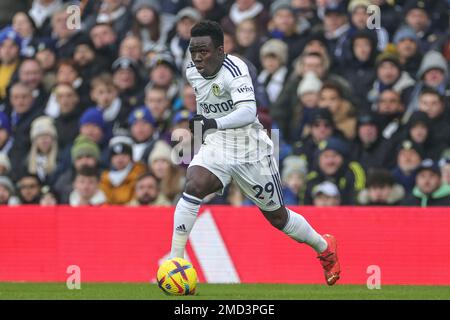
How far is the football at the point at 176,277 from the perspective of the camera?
40.2ft

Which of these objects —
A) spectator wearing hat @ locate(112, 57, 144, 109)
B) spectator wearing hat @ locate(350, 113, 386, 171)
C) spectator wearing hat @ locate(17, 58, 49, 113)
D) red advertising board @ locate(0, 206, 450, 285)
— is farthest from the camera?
spectator wearing hat @ locate(17, 58, 49, 113)

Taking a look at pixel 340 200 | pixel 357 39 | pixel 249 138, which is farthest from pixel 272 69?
pixel 249 138

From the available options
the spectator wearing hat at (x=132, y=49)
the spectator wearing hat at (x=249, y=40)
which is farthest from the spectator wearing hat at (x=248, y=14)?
the spectator wearing hat at (x=132, y=49)

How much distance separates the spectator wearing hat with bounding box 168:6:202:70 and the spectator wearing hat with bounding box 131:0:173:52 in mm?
210

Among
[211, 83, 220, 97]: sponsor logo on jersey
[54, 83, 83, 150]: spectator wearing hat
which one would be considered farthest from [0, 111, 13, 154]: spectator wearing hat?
[211, 83, 220, 97]: sponsor logo on jersey

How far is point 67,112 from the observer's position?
1922 cm

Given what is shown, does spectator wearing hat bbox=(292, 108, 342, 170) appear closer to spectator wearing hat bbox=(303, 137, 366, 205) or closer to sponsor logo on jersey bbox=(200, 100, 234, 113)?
spectator wearing hat bbox=(303, 137, 366, 205)

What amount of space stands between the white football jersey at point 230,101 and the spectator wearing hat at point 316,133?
4.16 m

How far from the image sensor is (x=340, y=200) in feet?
53.7

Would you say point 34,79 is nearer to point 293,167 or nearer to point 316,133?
point 316,133

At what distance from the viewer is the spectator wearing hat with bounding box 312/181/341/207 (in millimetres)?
16203

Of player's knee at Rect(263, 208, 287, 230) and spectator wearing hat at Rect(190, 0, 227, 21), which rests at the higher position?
spectator wearing hat at Rect(190, 0, 227, 21)

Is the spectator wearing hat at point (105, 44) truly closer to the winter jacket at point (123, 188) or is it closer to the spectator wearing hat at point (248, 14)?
the spectator wearing hat at point (248, 14)

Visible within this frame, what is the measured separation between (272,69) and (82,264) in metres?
4.35
